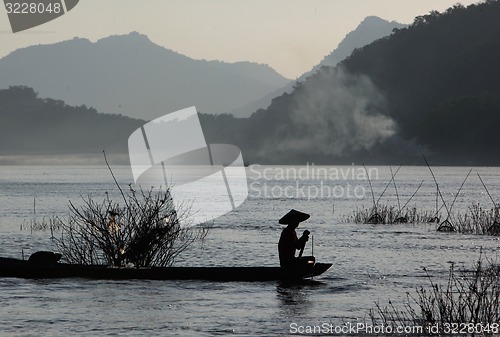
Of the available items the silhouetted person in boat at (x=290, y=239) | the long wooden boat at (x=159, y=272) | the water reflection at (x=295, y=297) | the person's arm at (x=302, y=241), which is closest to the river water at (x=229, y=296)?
the water reflection at (x=295, y=297)

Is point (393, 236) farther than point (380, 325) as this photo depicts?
Yes

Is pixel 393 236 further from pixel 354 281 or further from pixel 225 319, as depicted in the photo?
pixel 225 319

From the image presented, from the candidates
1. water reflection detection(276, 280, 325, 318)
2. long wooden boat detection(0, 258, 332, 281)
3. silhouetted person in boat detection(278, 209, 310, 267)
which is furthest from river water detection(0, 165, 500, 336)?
silhouetted person in boat detection(278, 209, 310, 267)

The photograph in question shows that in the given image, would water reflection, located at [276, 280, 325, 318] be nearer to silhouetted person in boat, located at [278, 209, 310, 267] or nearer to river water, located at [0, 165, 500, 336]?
river water, located at [0, 165, 500, 336]

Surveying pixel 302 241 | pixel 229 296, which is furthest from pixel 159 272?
pixel 302 241

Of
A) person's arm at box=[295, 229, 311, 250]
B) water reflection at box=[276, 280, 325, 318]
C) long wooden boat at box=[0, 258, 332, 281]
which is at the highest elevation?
person's arm at box=[295, 229, 311, 250]

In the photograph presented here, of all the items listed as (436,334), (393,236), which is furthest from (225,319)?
(393,236)

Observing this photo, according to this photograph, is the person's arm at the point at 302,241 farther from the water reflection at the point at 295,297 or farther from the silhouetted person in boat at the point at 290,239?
the water reflection at the point at 295,297

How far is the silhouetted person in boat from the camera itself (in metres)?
25.0

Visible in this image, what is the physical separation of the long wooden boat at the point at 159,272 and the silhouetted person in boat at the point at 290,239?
0.24m

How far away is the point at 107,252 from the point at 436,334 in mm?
10888

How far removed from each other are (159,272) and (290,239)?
145 inches

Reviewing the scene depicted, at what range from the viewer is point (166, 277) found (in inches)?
1040

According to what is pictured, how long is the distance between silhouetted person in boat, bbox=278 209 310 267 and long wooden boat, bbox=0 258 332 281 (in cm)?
24
